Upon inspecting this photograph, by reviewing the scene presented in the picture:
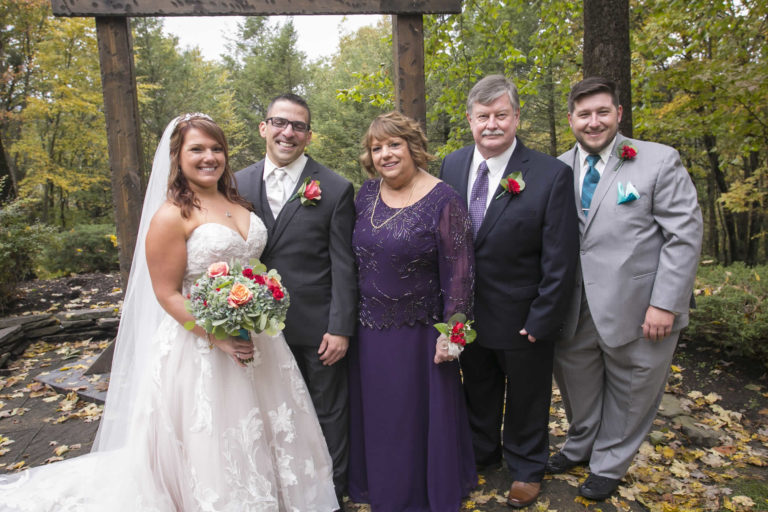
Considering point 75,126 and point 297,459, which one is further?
point 75,126

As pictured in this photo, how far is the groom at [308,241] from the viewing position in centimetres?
303

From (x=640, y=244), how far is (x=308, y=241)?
6.46ft

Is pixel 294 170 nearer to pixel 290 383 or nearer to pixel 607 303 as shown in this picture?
pixel 290 383

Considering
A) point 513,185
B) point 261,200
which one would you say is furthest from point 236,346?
point 513,185

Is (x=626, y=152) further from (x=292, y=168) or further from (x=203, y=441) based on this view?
(x=203, y=441)

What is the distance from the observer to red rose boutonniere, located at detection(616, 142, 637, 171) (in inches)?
119

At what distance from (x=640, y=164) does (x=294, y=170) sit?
2.10 meters

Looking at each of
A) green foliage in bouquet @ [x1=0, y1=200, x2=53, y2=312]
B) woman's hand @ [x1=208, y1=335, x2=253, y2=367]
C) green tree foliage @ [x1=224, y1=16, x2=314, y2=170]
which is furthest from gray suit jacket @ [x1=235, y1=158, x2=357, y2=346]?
green tree foliage @ [x1=224, y1=16, x2=314, y2=170]

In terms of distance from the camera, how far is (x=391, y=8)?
3.93m

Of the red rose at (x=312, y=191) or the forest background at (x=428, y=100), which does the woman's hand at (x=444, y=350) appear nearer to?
the red rose at (x=312, y=191)

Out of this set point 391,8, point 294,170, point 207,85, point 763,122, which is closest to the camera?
point 294,170

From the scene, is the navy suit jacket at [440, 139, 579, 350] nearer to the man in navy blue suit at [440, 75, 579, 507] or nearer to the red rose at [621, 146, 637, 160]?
the man in navy blue suit at [440, 75, 579, 507]

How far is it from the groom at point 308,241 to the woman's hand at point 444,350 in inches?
21.1

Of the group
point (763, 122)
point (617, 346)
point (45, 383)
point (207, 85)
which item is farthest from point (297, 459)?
point (207, 85)
